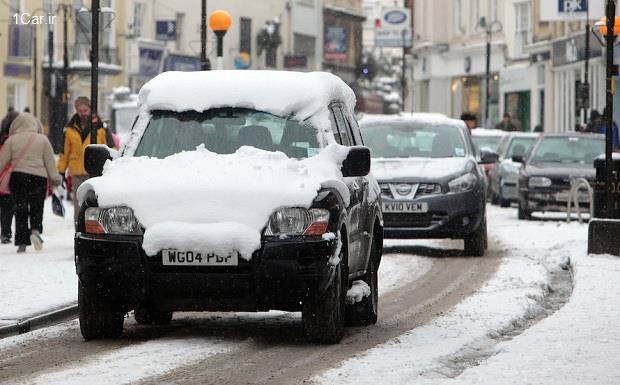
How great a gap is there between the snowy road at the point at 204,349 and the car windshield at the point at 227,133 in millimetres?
1188

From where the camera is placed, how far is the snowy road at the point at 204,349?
9.40 metres

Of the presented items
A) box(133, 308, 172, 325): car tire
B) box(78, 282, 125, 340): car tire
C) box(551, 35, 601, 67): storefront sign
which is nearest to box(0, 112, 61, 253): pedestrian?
box(133, 308, 172, 325): car tire

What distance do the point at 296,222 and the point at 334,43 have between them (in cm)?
8924

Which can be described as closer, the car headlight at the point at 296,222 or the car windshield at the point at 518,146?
the car headlight at the point at 296,222

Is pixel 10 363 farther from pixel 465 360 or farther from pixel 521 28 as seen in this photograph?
pixel 521 28

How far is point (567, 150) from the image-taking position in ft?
101

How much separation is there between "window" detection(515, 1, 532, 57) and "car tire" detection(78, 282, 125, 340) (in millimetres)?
59969

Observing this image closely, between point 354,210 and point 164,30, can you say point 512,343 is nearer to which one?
point 354,210

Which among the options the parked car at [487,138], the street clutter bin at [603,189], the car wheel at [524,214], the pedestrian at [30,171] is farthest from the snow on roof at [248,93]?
the parked car at [487,138]

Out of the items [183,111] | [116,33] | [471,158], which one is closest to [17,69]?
[116,33]

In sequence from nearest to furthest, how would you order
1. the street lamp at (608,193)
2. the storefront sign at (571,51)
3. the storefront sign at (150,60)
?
the street lamp at (608,193) < the storefront sign at (571,51) < the storefront sign at (150,60)

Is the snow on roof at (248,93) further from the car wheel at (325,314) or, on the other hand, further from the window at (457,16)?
the window at (457,16)

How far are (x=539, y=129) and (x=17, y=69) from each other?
1899cm

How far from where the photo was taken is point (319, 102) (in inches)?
478
